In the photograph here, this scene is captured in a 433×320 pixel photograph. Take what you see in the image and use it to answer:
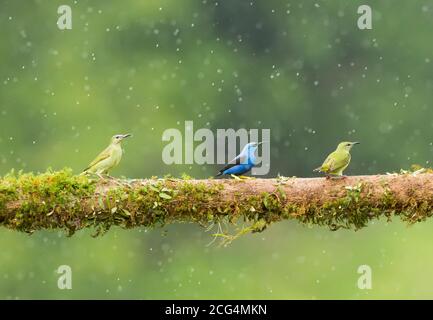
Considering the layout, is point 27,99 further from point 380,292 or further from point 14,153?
point 380,292

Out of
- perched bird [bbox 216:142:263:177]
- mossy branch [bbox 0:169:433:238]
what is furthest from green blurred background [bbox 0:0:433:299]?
mossy branch [bbox 0:169:433:238]

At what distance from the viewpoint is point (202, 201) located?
18.6 feet

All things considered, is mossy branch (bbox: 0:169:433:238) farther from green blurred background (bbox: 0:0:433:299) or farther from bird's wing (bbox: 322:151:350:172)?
green blurred background (bbox: 0:0:433:299)

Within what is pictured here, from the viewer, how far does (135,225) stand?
18.7 ft

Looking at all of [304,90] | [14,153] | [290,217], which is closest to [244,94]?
[304,90]

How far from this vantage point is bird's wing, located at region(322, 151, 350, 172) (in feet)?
19.3

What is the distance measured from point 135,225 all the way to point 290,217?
31.9 inches

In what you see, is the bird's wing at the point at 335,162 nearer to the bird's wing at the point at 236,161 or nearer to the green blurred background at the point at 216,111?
the bird's wing at the point at 236,161

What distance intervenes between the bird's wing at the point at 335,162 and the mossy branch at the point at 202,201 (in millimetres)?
136

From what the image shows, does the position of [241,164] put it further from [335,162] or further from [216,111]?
[216,111]

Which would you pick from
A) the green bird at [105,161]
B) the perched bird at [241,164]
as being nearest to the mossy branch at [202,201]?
the green bird at [105,161]

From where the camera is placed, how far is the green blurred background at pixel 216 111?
19391 millimetres

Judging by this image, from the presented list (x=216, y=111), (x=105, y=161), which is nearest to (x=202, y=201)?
(x=105, y=161)

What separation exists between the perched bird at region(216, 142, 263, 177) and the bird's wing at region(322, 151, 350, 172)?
0.52 m
